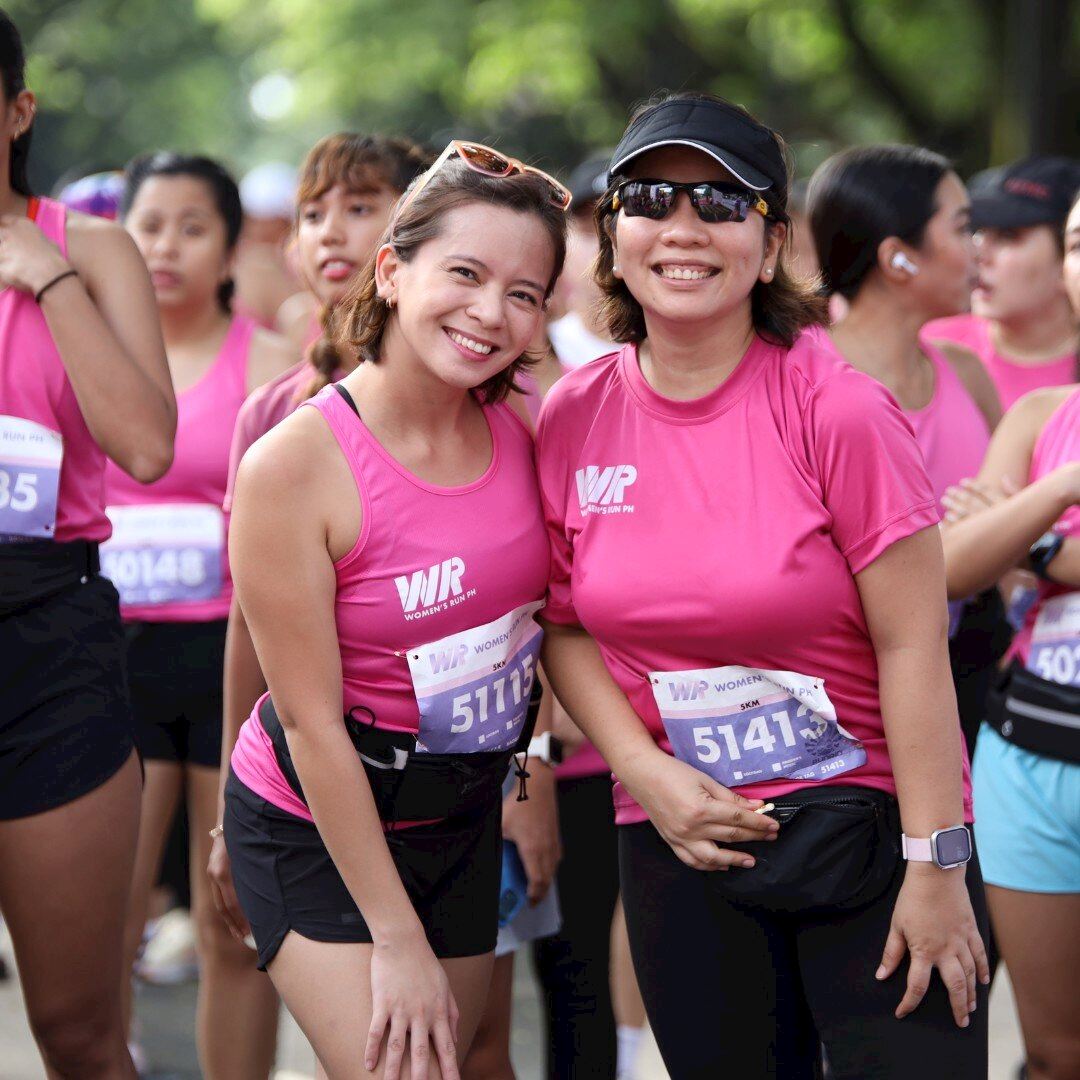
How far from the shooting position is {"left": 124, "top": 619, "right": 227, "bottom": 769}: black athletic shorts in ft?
13.8

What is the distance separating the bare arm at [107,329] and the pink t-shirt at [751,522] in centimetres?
90

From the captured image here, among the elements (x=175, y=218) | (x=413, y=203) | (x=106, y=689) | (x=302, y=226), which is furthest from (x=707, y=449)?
(x=175, y=218)

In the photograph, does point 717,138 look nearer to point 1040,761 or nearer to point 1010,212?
point 1040,761

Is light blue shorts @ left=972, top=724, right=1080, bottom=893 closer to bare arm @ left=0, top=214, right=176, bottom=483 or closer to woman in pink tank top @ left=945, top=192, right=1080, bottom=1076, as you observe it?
woman in pink tank top @ left=945, top=192, right=1080, bottom=1076

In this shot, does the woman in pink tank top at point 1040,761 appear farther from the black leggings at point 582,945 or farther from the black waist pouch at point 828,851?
the black leggings at point 582,945

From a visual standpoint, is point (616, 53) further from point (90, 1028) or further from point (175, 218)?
point (90, 1028)

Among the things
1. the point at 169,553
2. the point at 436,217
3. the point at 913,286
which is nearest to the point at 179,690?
the point at 169,553

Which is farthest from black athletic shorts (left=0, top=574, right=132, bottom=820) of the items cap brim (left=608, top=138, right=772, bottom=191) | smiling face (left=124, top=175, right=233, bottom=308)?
smiling face (left=124, top=175, right=233, bottom=308)

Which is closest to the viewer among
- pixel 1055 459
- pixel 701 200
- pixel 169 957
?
pixel 701 200

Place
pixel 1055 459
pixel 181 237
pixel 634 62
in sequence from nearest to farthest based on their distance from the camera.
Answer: pixel 1055 459, pixel 181 237, pixel 634 62

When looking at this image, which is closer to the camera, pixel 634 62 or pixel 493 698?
pixel 493 698

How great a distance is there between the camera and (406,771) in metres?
2.57

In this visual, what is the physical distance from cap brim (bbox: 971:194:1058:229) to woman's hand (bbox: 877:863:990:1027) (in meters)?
3.10

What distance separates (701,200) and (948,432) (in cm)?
143
